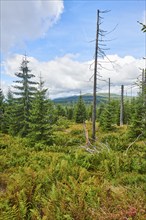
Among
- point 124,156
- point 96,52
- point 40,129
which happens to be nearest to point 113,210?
point 124,156

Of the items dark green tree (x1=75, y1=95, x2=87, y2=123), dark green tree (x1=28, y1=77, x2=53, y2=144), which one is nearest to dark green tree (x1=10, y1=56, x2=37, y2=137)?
dark green tree (x1=28, y1=77, x2=53, y2=144)

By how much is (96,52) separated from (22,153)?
12.4 meters

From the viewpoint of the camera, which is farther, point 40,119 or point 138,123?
point 138,123

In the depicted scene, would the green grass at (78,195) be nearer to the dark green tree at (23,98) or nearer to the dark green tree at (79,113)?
the dark green tree at (23,98)

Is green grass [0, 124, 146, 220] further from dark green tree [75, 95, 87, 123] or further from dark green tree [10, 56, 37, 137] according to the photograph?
dark green tree [75, 95, 87, 123]

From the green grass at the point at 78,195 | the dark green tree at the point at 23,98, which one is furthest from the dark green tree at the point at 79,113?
the green grass at the point at 78,195

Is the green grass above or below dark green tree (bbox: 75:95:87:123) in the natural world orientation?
below

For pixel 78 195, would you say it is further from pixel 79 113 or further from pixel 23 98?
pixel 79 113

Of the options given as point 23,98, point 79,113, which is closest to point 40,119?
point 23,98

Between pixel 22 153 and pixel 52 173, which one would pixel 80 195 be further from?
pixel 22 153

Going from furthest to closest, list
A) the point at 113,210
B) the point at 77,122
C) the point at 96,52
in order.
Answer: the point at 77,122, the point at 96,52, the point at 113,210

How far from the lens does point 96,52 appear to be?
2009 centimetres

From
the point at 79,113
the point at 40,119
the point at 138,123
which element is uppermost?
the point at 79,113

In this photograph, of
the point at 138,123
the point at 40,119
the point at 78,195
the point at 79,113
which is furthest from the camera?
the point at 79,113
